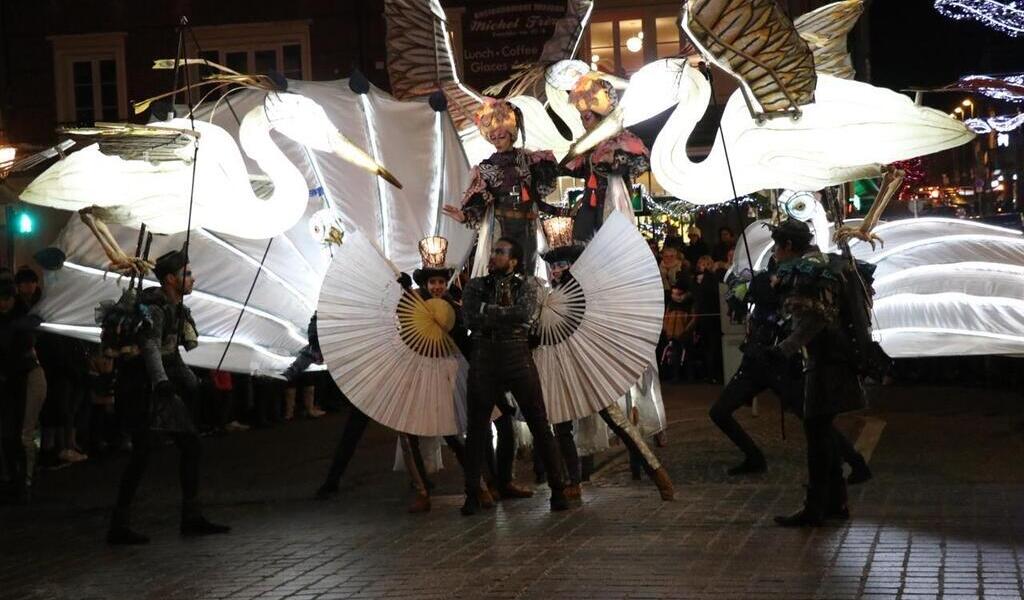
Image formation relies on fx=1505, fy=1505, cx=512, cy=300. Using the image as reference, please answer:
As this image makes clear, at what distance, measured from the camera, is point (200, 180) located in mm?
11523

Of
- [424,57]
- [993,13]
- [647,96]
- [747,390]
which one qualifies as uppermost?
[993,13]

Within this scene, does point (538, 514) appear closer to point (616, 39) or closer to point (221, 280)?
point (221, 280)

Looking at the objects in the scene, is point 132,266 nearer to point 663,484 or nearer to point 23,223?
point 663,484

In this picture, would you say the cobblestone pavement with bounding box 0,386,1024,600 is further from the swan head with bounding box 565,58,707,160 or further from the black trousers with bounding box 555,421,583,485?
the swan head with bounding box 565,58,707,160

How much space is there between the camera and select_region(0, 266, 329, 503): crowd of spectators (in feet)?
40.8

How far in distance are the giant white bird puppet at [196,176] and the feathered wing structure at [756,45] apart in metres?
2.57

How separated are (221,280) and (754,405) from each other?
611 cm

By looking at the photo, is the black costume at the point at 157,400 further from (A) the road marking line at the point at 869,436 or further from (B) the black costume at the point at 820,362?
(A) the road marking line at the point at 869,436

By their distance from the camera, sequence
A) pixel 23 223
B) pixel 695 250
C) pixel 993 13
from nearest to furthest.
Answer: pixel 993 13, pixel 23 223, pixel 695 250

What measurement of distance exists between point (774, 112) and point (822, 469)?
267 cm

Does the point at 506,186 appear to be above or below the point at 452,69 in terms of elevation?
below

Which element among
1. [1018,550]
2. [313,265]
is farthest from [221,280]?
[1018,550]

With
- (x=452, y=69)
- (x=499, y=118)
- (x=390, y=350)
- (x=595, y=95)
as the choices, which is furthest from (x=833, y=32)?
(x=390, y=350)

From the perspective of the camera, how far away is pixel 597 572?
7.80 m
